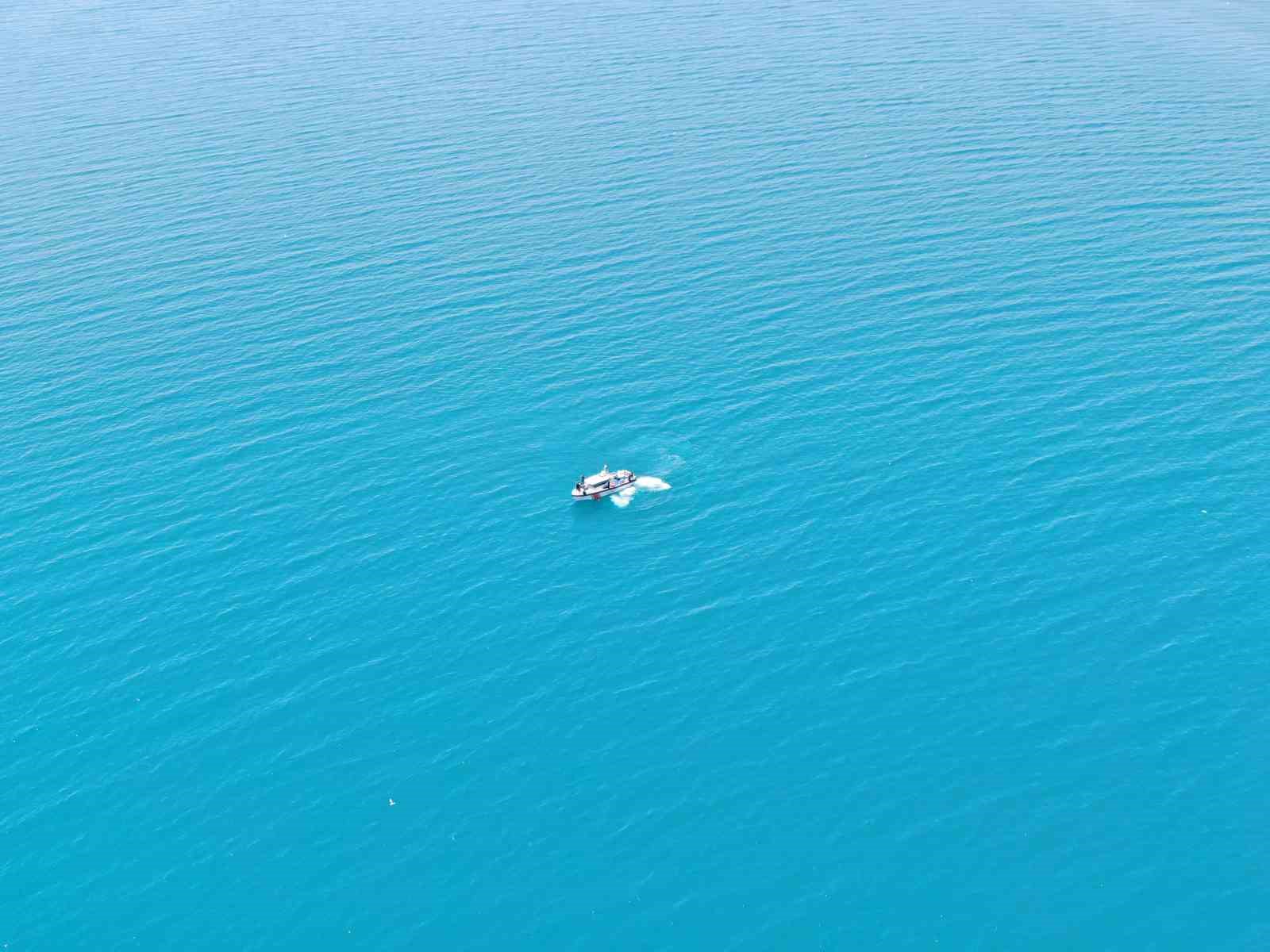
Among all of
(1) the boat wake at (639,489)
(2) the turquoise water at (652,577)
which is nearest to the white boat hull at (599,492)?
(1) the boat wake at (639,489)

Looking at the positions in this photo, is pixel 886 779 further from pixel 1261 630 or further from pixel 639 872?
pixel 1261 630

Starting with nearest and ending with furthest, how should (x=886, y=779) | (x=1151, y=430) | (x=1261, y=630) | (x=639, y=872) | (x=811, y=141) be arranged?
(x=639, y=872) < (x=886, y=779) < (x=1261, y=630) < (x=1151, y=430) < (x=811, y=141)

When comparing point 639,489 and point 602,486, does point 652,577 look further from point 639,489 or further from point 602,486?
point 639,489

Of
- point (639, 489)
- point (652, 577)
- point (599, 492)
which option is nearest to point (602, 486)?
point (599, 492)

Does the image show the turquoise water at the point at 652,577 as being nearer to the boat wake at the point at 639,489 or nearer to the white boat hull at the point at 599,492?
the boat wake at the point at 639,489

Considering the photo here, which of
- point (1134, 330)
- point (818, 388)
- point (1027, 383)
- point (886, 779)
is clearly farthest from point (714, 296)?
point (886, 779)
